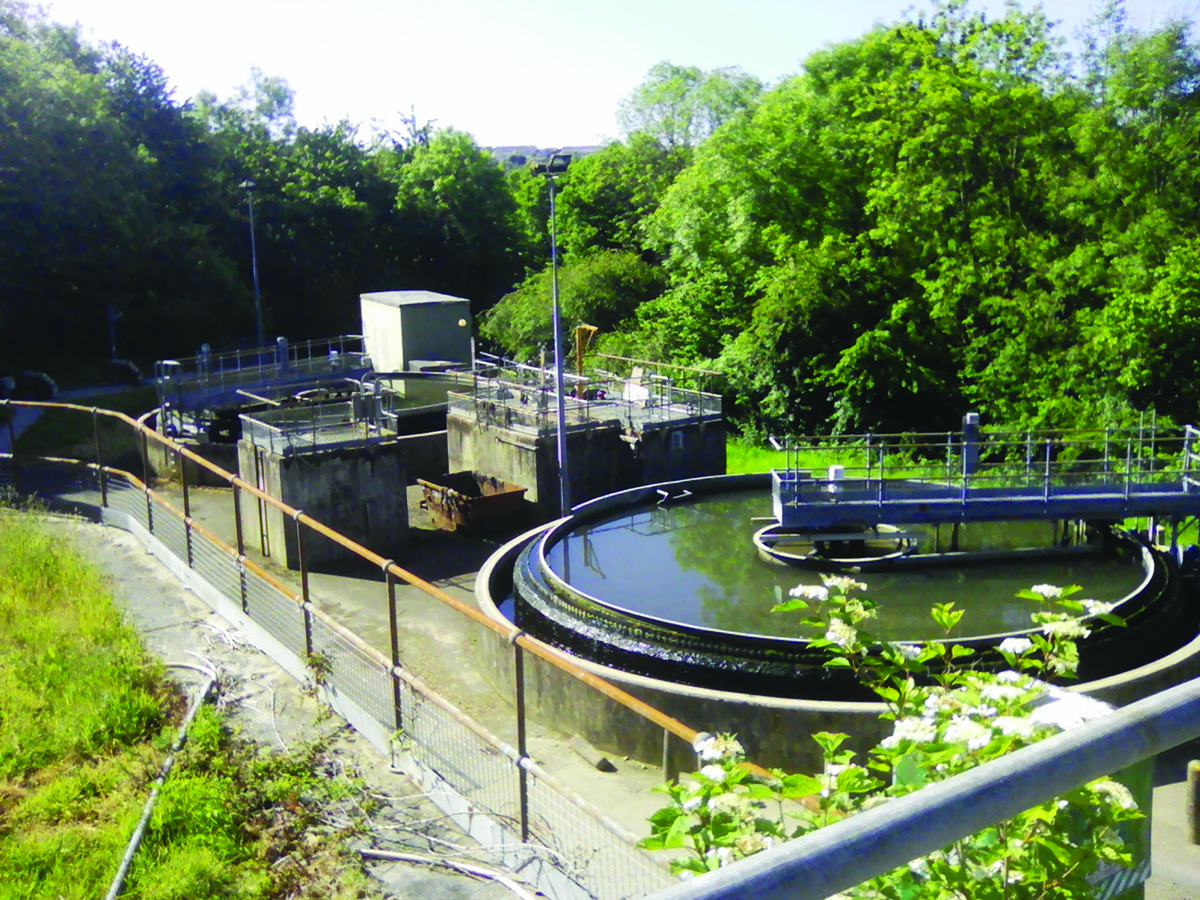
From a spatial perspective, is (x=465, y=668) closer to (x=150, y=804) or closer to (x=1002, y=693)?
(x=150, y=804)

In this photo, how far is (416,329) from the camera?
3666 cm

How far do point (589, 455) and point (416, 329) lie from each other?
506 inches

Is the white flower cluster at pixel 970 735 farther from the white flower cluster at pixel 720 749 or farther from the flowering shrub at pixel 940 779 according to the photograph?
the white flower cluster at pixel 720 749

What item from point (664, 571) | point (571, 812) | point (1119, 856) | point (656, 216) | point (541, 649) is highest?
point (656, 216)

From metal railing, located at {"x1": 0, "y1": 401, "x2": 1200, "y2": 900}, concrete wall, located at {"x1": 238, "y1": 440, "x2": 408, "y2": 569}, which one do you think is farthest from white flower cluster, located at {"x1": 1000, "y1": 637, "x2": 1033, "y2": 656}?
concrete wall, located at {"x1": 238, "y1": 440, "x2": 408, "y2": 569}

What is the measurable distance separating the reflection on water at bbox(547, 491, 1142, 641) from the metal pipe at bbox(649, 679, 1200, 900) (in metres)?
13.3

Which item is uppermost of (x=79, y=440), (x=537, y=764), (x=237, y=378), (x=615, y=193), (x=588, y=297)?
(x=615, y=193)

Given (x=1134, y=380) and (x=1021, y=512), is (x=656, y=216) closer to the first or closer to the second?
(x=1134, y=380)

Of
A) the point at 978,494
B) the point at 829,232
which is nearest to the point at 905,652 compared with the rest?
the point at 978,494

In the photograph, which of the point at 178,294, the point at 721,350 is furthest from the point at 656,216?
the point at 178,294

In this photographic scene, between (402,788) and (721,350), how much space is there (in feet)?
122

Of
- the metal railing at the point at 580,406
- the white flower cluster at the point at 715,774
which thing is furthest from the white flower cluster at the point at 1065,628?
the metal railing at the point at 580,406

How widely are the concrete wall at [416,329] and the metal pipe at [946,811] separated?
35279mm

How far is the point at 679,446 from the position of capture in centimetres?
2723
